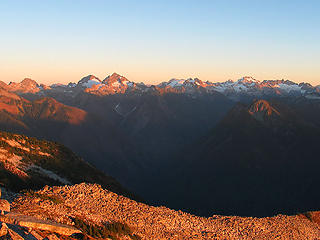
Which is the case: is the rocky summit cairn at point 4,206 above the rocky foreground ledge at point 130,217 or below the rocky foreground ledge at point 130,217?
above

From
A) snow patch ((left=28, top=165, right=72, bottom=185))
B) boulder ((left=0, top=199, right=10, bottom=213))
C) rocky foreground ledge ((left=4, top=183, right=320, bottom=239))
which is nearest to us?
boulder ((left=0, top=199, right=10, bottom=213))

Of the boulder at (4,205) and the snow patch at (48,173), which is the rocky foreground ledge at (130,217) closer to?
the boulder at (4,205)

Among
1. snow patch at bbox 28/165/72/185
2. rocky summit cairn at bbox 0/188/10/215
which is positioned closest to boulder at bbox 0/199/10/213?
rocky summit cairn at bbox 0/188/10/215

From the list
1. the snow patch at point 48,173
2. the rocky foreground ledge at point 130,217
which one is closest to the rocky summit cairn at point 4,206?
the rocky foreground ledge at point 130,217

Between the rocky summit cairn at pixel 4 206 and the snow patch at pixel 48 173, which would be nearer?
the rocky summit cairn at pixel 4 206

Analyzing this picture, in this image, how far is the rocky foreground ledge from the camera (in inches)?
1853

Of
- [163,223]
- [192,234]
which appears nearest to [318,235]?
[192,234]

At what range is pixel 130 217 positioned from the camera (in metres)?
59.1

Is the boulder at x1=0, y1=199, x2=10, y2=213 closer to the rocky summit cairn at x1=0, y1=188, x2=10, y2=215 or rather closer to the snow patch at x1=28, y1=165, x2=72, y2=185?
the rocky summit cairn at x1=0, y1=188, x2=10, y2=215

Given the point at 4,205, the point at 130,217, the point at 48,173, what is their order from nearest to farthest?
the point at 4,205, the point at 130,217, the point at 48,173

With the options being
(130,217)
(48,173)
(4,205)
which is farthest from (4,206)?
(48,173)

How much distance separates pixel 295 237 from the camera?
3250 inches

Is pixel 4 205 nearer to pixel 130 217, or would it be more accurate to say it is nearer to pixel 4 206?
pixel 4 206

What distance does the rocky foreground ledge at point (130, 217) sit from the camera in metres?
A: 47.1
